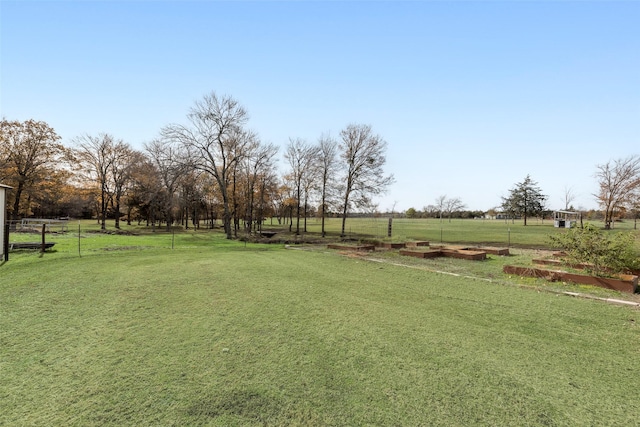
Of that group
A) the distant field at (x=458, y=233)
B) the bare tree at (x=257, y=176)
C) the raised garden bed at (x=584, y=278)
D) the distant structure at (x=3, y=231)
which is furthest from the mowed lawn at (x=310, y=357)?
the bare tree at (x=257, y=176)

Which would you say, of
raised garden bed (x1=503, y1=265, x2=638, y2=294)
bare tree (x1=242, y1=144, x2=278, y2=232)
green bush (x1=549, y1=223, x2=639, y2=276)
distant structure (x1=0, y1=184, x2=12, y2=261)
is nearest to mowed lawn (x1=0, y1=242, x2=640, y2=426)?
raised garden bed (x1=503, y1=265, x2=638, y2=294)

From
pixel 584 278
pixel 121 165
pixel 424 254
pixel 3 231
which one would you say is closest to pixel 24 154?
pixel 121 165

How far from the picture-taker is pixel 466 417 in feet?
7.71

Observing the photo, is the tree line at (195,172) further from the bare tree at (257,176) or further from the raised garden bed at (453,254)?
the raised garden bed at (453,254)

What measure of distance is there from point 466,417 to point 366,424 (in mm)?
805

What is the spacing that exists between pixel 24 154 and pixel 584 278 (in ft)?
141

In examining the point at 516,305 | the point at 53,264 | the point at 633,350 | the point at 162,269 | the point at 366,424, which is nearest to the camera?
the point at 366,424

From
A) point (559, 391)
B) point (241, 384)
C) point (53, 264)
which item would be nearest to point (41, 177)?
point (53, 264)

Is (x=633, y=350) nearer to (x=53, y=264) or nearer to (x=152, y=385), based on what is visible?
(x=152, y=385)

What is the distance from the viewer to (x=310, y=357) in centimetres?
331

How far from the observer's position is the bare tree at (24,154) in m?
28.7

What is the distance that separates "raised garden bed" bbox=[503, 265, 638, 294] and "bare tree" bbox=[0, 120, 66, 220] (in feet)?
131

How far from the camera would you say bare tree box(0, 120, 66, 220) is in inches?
1129

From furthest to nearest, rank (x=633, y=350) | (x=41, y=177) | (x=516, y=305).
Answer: (x=41, y=177) → (x=516, y=305) → (x=633, y=350)
